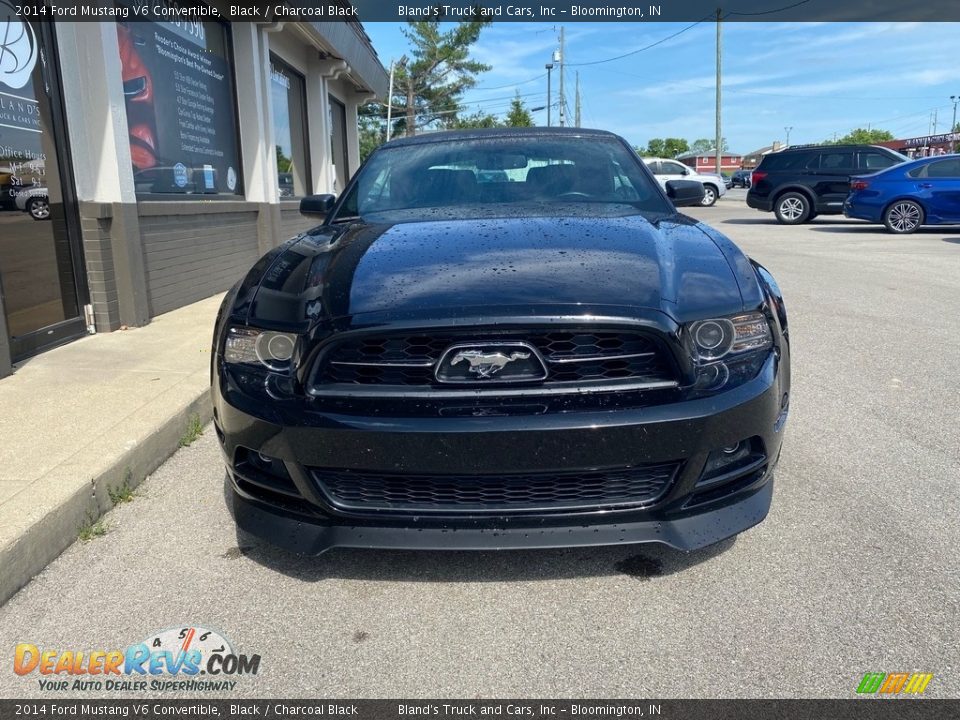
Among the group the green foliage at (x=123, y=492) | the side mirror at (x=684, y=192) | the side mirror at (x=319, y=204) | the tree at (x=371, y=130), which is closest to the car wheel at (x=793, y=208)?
the side mirror at (x=684, y=192)

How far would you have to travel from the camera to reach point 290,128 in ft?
38.4

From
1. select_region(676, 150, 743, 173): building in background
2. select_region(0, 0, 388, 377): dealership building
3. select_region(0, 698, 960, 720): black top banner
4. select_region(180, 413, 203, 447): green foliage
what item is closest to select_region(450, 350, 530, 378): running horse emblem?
select_region(0, 698, 960, 720): black top banner

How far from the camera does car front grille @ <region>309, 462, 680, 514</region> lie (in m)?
2.14

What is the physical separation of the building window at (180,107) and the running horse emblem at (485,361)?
5260 mm

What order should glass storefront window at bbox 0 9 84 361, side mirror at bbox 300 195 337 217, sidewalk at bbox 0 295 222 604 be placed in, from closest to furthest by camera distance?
sidewalk at bbox 0 295 222 604, side mirror at bbox 300 195 337 217, glass storefront window at bbox 0 9 84 361

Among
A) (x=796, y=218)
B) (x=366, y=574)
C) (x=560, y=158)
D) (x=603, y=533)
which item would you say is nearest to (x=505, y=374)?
(x=603, y=533)

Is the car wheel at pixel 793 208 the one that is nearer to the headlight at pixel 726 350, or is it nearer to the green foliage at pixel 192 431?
the green foliage at pixel 192 431

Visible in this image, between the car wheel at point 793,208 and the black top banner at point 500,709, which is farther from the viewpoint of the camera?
the car wheel at point 793,208

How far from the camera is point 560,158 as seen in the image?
12.1ft

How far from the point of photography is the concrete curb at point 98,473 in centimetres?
245

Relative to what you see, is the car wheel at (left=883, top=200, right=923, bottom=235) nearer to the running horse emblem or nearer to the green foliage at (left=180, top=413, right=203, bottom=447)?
the green foliage at (left=180, top=413, right=203, bottom=447)

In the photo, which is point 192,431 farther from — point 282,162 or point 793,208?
point 793,208

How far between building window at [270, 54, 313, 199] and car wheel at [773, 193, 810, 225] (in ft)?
36.8

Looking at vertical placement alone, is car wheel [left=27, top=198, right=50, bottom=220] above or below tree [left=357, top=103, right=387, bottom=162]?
below
